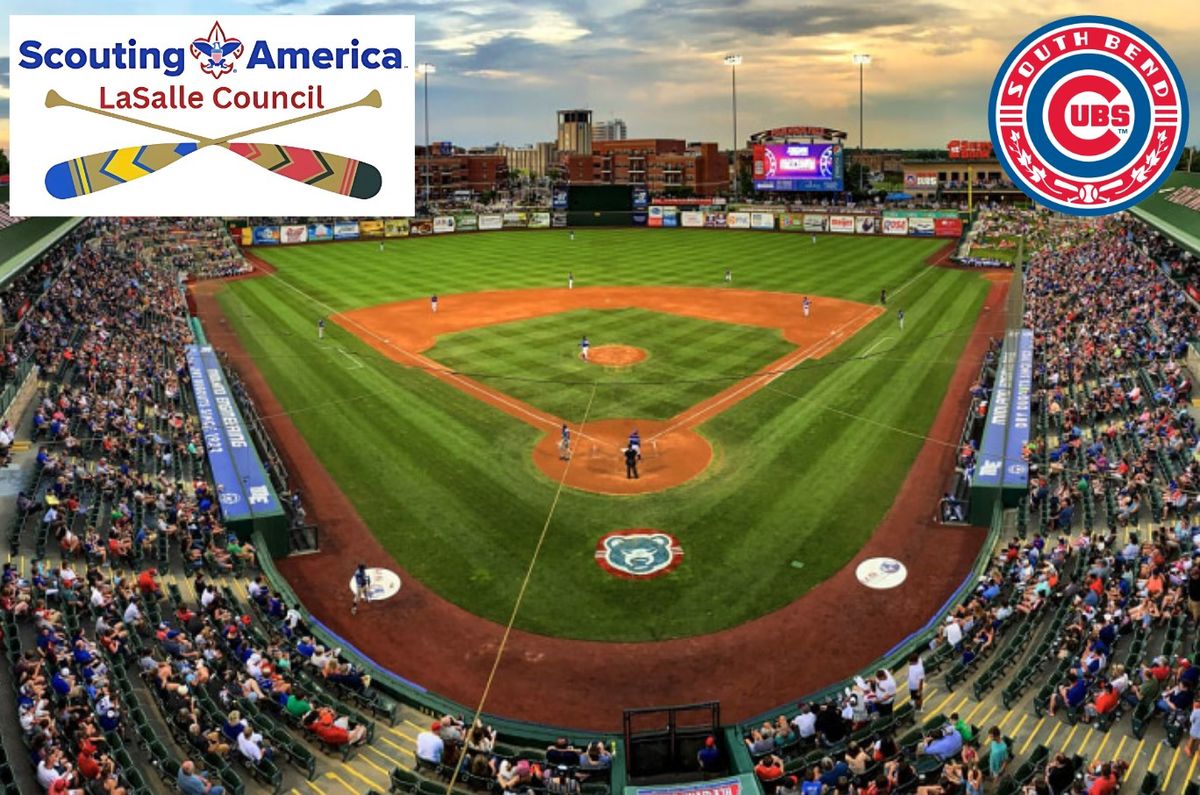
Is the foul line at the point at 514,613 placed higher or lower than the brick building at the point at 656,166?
lower

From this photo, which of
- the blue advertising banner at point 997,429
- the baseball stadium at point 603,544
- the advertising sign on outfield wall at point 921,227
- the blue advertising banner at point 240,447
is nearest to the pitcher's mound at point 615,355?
the baseball stadium at point 603,544

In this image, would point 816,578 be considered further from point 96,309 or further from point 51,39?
point 96,309

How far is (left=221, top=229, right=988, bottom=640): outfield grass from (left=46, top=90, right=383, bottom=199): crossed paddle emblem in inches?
360

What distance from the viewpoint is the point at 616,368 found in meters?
39.2

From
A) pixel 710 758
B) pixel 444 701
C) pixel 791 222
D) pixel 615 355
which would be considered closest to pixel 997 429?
pixel 710 758

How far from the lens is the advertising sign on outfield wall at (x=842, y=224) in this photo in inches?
3701

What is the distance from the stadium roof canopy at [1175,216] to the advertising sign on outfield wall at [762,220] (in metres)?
53.4

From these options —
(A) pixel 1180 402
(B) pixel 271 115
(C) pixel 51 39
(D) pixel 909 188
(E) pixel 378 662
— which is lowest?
(E) pixel 378 662

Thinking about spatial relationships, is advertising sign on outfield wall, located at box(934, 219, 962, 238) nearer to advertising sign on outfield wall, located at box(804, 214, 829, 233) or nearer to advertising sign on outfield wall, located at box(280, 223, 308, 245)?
advertising sign on outfield wall, located at box(804, 214, 829, 233)

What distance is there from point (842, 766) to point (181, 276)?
208ft

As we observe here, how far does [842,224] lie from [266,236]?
5721 cm

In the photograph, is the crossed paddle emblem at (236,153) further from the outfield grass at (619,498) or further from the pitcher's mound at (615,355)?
the pitcher's mound at (615,355)

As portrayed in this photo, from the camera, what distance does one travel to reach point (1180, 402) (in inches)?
1045

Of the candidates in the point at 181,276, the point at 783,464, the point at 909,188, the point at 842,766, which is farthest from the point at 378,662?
the point at 909,188
